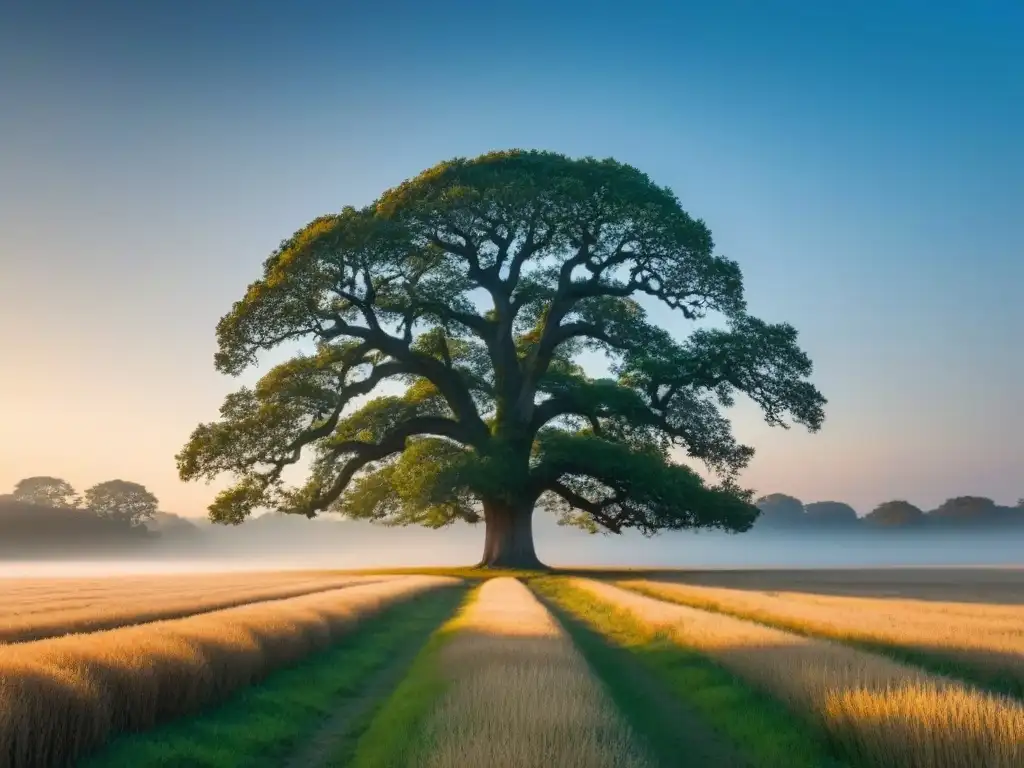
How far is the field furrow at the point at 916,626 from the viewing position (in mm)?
12406

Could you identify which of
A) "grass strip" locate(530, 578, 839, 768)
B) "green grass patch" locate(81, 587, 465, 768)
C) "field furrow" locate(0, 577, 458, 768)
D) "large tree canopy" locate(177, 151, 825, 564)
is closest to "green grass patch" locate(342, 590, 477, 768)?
"green grass patch" locate(81, 587, 465, 768)

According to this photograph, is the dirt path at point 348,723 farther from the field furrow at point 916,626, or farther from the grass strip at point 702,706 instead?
the field furrow at point 916,626

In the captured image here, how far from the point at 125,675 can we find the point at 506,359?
38.3m

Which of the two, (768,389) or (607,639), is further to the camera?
(768,389)

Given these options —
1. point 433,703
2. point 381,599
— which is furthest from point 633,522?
point 433,703

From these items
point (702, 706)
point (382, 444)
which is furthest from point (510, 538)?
point (702, 706)

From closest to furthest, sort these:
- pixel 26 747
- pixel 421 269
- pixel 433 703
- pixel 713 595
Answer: pixel 26 747, pixel 433 703, pixel 713 595, pixel 421 269

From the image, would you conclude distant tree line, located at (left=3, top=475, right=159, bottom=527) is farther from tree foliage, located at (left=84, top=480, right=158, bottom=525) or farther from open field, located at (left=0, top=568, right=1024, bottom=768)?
open field, located at (left=0, top=568, right=1024, bottom=768)

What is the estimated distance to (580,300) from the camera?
4825 centimetres

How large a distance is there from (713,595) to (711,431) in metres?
20.6

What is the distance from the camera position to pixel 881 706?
792 centimetres

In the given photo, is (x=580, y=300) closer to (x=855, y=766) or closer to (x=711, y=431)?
(x=711, y=431)

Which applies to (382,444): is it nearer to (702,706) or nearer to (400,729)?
(702,706)

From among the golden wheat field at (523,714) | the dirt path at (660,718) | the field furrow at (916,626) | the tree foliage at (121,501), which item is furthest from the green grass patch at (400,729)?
the tree foliage at (121,501)
